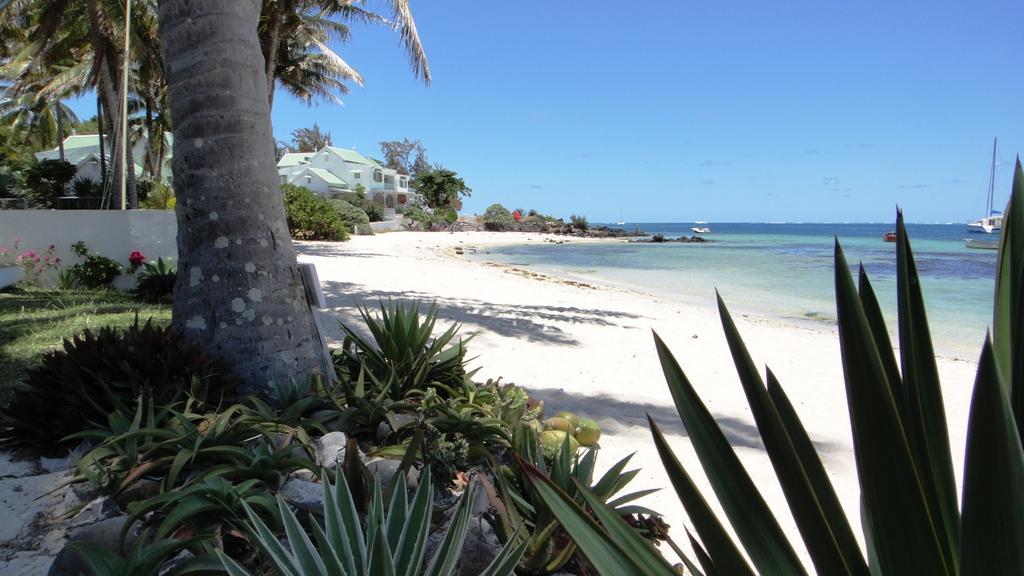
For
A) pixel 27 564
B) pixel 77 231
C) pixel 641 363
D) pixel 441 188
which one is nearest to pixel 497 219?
pixel 441 188

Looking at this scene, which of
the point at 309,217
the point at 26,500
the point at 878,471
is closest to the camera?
the point at 878,471

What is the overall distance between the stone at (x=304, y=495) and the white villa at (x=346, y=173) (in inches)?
2117

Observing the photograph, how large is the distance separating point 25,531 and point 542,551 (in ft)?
6.25

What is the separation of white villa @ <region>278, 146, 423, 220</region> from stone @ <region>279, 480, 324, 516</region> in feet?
176

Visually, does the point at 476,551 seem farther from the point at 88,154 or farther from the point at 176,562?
the point at 88,154

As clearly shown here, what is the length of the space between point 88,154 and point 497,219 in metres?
32.1

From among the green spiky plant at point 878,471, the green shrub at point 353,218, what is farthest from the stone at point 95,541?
the green shrub at point 353,218

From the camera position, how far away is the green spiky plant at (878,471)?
692mm

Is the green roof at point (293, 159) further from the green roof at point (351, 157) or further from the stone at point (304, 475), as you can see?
the stone at point (304, 475)

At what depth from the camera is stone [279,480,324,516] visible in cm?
217

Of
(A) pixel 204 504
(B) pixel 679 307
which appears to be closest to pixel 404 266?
(B) pixel 679 307

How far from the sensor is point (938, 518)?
941 millimetres

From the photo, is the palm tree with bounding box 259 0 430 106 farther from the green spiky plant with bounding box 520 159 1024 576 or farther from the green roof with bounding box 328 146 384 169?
the green roof with bounding box 328 146 384 169

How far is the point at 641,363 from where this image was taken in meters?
6.43
